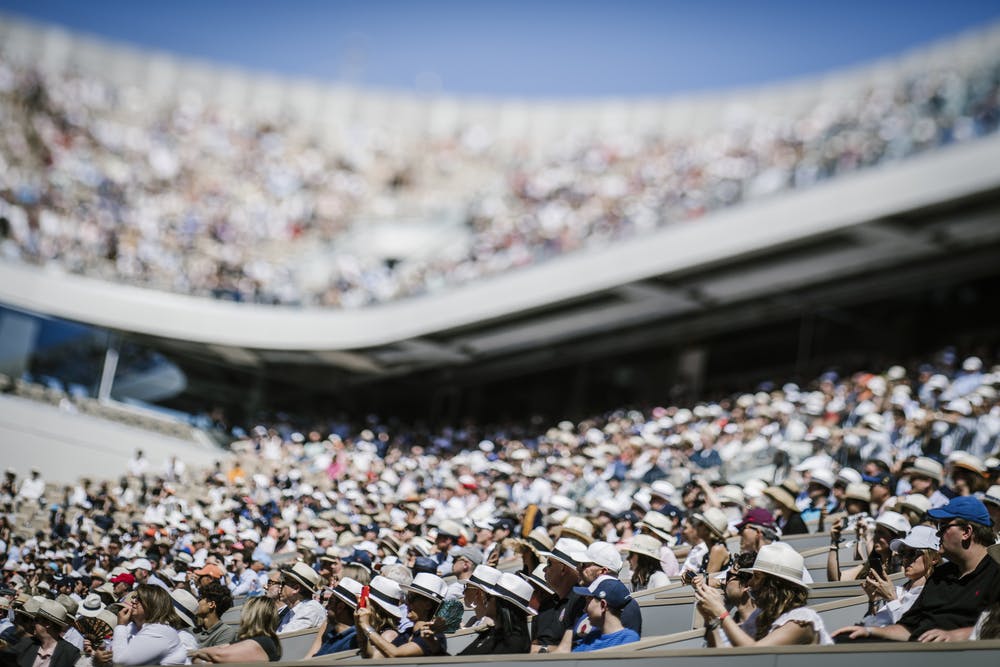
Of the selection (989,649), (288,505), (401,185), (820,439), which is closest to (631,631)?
(989,649)

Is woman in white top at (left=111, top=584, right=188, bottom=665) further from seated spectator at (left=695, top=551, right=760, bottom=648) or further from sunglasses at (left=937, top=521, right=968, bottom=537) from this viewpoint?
sunglasses at (left=937, top=521, right=968, bottom=537)

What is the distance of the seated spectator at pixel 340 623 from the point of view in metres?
6.22

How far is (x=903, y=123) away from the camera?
50.1 ft

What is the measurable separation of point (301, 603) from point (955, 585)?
4120 millimetres

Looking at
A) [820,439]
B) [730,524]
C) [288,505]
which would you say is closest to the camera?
[730,524]

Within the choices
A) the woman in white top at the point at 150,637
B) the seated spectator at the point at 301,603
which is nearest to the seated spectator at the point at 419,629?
the woman in white top at the point at 150,637

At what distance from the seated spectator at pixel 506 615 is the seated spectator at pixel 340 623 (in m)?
0.83

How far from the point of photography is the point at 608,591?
217 inches

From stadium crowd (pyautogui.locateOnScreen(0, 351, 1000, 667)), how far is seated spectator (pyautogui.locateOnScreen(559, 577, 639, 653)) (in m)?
0.01

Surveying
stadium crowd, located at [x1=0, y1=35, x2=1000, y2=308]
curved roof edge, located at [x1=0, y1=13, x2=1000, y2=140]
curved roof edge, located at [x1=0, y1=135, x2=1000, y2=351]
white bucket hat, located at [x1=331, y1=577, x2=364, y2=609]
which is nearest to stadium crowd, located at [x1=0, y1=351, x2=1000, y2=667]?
white bucket hat, located at [x1=331, y1=577, x2=364, y2=609]

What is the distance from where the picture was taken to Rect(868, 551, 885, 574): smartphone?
5445 millimetres

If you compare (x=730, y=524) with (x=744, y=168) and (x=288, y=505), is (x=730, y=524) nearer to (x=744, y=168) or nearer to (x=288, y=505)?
(x=288, y=505)

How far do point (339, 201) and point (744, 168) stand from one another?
11.7 meters

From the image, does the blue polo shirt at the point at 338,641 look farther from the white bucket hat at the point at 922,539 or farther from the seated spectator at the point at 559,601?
the white bucket hat at the point at 922,539
